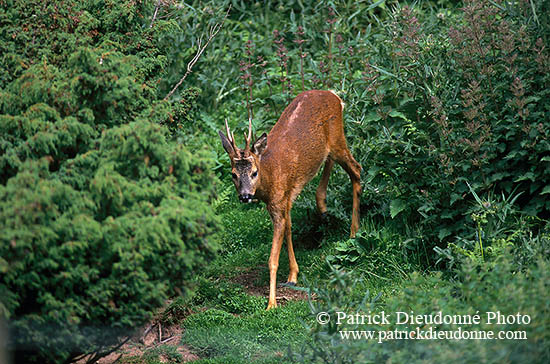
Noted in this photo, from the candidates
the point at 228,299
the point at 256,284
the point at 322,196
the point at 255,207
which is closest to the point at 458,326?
the point at 228,299

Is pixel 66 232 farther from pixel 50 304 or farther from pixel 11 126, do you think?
pixel 11 126

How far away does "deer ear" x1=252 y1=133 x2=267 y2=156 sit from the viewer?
24.5 feet

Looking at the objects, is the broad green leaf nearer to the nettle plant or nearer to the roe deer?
the nettle plant

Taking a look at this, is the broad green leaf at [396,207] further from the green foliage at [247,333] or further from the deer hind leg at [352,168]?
the green foliage at [247,333]

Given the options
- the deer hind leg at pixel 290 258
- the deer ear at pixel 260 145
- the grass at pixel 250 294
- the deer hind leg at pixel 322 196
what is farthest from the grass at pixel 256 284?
the deer ear at pixel 260 145

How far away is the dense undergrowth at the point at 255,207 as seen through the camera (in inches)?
177

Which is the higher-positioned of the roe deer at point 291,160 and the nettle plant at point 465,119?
the nettle plant at point 465,119

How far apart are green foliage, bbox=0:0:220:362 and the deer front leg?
2.55m

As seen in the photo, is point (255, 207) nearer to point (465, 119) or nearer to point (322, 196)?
point (322, 196)

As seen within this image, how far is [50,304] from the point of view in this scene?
14.5ft

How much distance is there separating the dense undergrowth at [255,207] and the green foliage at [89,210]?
15 mm

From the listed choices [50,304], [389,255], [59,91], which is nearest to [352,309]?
[389,255]

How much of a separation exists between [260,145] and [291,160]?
709 millimetres

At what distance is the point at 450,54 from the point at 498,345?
425 cm
